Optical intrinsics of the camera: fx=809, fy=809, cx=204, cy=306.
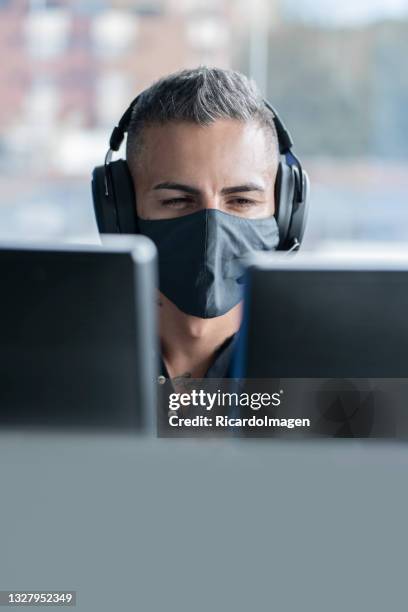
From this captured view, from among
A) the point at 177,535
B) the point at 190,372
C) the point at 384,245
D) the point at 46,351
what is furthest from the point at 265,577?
the point at 384,245

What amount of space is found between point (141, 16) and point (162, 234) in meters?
3.92

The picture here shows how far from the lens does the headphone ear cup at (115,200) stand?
107 centimetres

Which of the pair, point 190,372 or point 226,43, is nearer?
point 190,372

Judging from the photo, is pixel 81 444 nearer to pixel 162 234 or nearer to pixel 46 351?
pixel 46 351

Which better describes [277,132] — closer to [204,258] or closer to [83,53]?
[204,258]

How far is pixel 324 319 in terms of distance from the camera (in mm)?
581

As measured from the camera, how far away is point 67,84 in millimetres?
4766

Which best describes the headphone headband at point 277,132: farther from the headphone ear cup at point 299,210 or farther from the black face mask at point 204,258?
the black face mask at point 204,258

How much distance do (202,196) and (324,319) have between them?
1.51 ft

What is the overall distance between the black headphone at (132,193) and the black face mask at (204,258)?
0.27 feet

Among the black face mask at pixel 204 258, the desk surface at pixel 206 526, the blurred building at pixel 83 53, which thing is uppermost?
the blurred building at pixel 83 53

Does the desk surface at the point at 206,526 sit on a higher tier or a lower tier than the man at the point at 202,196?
lower

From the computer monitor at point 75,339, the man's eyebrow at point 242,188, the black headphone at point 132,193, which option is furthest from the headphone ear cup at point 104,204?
the computer monitor at point 75,339

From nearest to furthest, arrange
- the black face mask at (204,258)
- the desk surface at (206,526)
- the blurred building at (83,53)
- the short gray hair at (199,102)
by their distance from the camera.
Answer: the desk surface at (206,526) → the black face mask at (204,258) → the short gray hair at (199,102) → the blurred building at (83,53)
